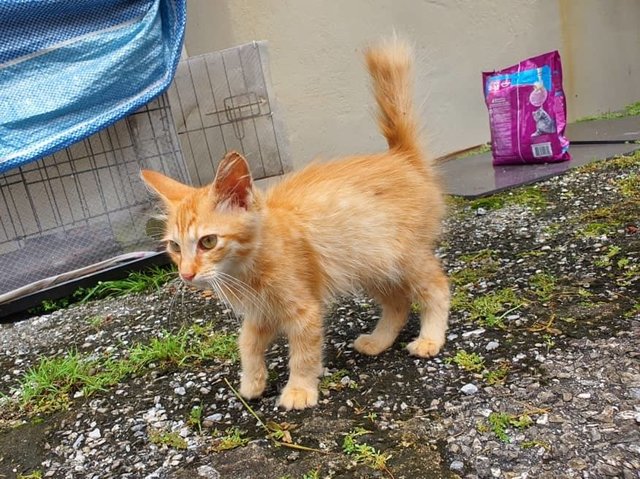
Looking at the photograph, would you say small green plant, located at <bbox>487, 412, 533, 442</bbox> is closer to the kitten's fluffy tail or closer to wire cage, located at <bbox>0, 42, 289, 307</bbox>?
the kitten's fluffy tail

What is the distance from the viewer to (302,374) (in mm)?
1695

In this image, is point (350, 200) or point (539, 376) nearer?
point (539, 376)

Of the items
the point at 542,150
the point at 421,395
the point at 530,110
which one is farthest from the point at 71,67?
the point at 542,150

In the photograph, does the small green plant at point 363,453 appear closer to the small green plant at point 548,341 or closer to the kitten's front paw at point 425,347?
the kitten's front paw at point 425,347

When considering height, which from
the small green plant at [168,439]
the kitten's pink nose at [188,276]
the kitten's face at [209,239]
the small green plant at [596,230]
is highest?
the kitten's face at [209,239]

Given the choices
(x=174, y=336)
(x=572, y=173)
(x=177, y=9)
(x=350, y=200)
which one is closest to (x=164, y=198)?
(x=350, y=200)

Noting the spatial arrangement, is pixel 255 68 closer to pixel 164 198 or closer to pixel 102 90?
pixel 102 90

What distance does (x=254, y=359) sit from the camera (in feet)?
5.81

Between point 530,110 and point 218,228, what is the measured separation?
10.1ft

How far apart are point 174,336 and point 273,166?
4.99ft

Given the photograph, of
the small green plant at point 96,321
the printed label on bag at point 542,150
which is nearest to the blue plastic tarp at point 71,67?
the small green plant at point 96,321

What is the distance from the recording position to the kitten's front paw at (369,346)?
1938 millimetres

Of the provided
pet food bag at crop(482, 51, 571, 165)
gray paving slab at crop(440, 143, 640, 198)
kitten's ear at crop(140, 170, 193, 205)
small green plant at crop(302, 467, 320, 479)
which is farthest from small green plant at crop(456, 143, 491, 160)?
small green plant at crop(302, 467, 320, 479)

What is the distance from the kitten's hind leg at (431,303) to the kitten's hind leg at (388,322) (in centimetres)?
7
